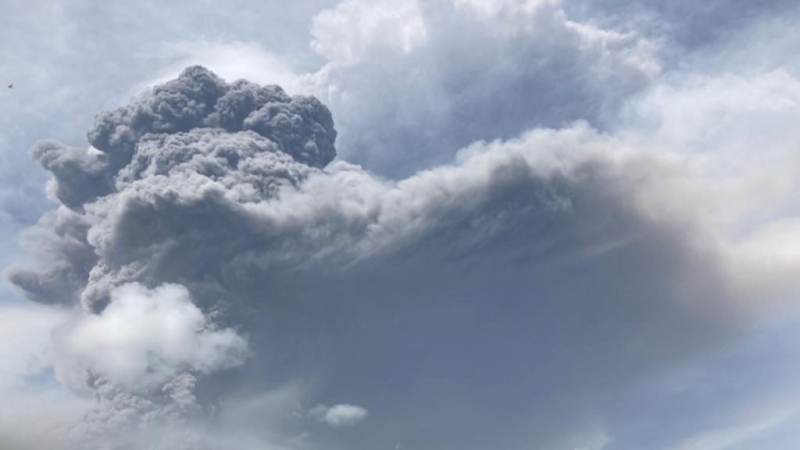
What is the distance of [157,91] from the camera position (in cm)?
8756

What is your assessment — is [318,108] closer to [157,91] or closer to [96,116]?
[157,91]

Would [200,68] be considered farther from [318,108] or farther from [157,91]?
[318,108]

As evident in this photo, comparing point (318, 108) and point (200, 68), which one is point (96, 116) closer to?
point (200, 68)

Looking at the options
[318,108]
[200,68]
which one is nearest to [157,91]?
[200,68]

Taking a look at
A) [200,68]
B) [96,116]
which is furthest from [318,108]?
[96,116]

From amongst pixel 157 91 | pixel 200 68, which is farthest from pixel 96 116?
pixel 200 68

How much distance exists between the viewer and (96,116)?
8881 cm

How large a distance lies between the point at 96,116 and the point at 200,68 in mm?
14145

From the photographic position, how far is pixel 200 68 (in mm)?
87500

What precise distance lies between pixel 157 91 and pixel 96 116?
838 centimetres

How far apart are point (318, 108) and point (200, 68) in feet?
48.7

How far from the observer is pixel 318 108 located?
9188cm
